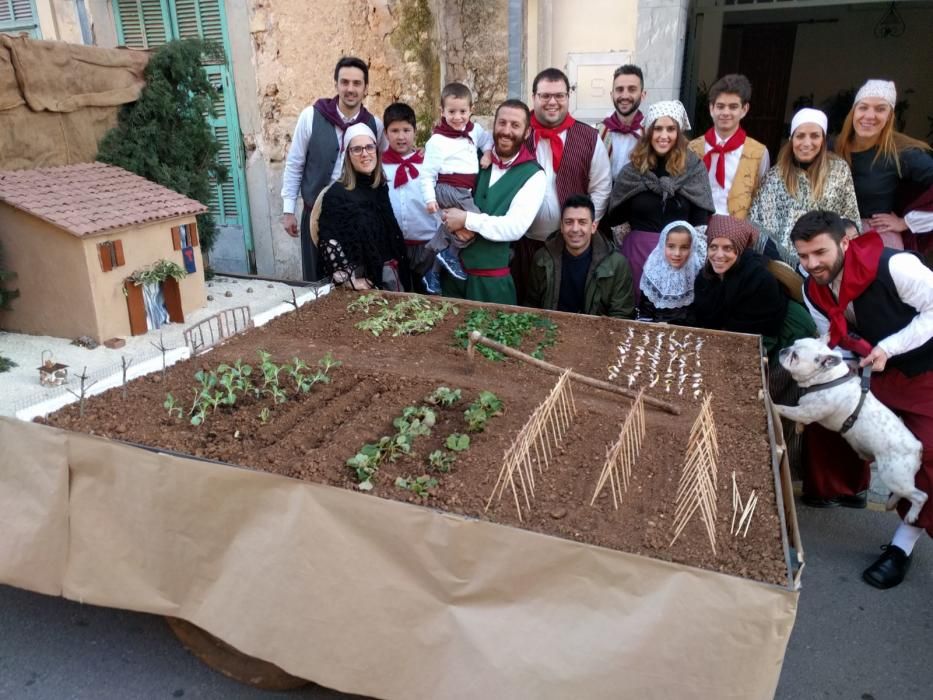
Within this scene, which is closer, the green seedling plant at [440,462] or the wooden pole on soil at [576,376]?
the green seedling plant at [440,462]

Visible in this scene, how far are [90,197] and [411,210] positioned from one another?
76.5 inches

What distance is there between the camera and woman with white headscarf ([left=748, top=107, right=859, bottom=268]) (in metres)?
3.87

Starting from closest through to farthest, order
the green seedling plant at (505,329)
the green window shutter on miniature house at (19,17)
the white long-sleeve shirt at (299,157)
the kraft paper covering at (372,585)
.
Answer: the kraft paper covering at (372,585) → the green seedling plant at (505,329) → the white long-sleeve shirt at (299,157) → the green window shutter on miniature house at (19,17)

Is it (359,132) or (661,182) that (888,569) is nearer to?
(661,182)

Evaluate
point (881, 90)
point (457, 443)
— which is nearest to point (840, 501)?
point (881, 90)

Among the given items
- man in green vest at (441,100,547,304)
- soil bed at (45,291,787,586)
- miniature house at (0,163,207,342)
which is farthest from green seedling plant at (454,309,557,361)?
miniature house at (0,163,207,342)

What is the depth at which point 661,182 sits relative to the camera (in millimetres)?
4027

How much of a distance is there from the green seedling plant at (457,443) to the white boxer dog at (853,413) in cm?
140

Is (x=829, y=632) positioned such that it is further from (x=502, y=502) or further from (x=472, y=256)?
(x=472, y=256)

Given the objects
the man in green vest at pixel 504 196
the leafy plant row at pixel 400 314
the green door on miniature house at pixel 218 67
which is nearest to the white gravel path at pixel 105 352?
the leafy plant row at pixel 400 314

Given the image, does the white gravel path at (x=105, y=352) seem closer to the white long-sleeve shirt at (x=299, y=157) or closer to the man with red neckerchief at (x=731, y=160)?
the white long-sleeve shirt at (x=299, y=157)

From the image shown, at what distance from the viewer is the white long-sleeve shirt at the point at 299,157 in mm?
4766

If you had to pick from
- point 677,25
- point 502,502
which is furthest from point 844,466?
point 677,25

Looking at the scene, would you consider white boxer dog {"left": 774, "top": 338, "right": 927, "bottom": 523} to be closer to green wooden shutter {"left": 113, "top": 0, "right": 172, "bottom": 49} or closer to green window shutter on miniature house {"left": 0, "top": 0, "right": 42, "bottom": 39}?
green wooden shutter {"left": 113, "top": 0, "right": 172, "bottom": 49}
